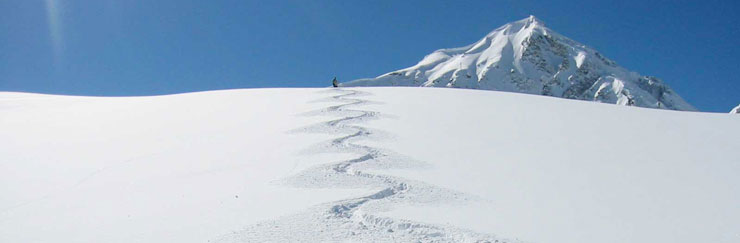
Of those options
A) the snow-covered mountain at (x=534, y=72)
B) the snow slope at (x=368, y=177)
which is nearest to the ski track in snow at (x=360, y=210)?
the snow slope at (x=368, y=177)

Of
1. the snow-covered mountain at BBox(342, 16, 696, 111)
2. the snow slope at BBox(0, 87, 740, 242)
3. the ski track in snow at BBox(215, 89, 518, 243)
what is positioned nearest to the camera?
the ski track in snow at BBox(215, 89, 518, 243)

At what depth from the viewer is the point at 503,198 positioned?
2.99 m

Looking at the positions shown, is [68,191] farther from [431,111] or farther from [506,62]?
[506,62]

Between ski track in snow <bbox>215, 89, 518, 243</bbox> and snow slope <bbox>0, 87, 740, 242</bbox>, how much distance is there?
1 centimetres

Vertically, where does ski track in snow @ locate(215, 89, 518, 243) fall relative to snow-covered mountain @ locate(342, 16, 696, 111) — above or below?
below

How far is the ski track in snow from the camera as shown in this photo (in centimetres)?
227

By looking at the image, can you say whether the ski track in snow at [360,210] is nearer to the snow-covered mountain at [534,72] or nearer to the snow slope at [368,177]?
the snow slope at [368,177]

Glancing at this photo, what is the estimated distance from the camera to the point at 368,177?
3.28m

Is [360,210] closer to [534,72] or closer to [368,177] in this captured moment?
[368,177]

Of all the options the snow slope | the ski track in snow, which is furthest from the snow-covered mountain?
the ski track in snow

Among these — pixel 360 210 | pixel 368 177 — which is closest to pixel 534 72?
pixel 368 177

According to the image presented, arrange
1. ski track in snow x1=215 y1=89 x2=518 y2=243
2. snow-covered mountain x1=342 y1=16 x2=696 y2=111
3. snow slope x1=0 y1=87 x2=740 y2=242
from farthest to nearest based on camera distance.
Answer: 1. snow-covered mountain x1=342 y1=16 x2=696 y2=111
2. snow slope x1=0 y1=87 x2=740 y2=242
3. ski track in snow x1=215 y1=89 x2=518 y2=243

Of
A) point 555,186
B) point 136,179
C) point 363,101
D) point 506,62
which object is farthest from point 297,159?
point 506,62

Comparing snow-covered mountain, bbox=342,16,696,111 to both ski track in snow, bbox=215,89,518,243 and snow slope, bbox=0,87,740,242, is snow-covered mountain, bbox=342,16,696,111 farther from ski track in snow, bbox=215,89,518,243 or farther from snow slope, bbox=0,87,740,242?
ski track in snow, bbox=215,89,518,243
